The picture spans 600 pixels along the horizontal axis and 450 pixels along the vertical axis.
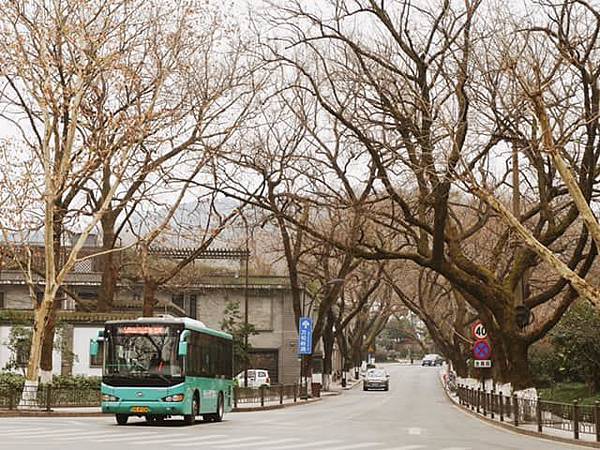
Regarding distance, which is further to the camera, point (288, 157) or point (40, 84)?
point (288, 157)

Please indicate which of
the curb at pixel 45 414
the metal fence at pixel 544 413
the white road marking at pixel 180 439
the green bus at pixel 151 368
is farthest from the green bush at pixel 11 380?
the metal fence at pixel 544 413

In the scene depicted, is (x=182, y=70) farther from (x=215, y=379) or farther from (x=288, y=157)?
(x=215, y=379)

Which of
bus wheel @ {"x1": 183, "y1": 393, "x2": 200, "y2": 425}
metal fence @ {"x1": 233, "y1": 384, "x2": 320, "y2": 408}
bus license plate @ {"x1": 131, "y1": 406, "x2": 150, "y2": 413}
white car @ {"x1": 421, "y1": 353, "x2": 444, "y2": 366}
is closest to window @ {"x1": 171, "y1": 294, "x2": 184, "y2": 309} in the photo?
metal fence @ {"x1": 233, "y1": 384, "x2": 320, "y2": 408}

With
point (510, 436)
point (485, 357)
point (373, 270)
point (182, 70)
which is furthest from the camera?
point (373, 270)

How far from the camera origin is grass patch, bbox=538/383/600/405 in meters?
41.0

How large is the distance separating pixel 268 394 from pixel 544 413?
878 inches

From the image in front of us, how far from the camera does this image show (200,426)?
1016 inches

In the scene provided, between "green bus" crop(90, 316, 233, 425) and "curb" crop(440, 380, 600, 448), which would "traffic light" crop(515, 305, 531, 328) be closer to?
"curb" crop(440, 380, 600, 448)

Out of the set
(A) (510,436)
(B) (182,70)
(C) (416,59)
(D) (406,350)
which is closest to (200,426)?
(A) (510,436)

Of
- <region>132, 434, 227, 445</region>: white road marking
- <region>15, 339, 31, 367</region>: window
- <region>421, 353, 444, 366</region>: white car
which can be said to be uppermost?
<region>421, 353, 444, 366</region>: white car

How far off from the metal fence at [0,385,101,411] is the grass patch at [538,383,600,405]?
763 inches

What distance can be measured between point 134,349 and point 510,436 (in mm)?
10029

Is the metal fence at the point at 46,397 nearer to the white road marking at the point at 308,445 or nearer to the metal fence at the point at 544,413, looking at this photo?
the white road marking at the point at 308,445

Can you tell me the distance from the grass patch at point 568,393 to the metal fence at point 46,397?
1937cm
